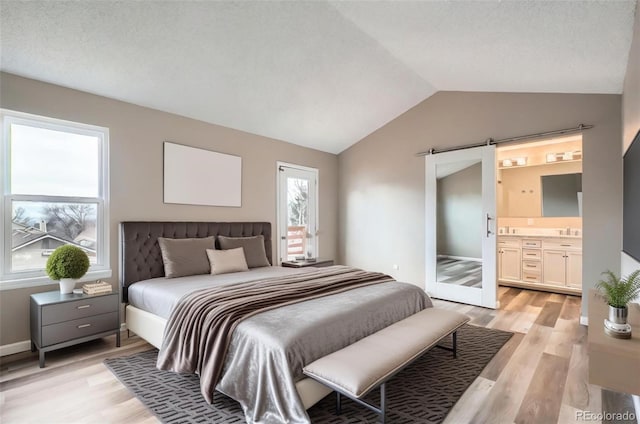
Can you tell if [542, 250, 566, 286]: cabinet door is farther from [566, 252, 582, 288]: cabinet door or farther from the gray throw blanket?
the gray throw blanket

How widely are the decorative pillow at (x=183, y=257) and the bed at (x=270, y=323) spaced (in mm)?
124

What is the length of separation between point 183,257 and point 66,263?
3.37ft

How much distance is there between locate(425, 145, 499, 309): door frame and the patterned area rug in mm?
1613

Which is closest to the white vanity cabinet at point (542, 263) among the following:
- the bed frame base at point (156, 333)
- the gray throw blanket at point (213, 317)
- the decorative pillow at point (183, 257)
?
the gray throw blanket at point (213, 317)

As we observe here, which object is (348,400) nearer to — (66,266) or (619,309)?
(619,309)

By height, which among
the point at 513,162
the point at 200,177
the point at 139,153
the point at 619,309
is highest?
the point at 513,162

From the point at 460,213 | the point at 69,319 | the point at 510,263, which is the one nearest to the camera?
the point at 69,319

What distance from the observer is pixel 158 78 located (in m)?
3.30

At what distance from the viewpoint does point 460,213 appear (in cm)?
474

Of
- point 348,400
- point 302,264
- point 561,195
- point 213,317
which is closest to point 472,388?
point 348,400

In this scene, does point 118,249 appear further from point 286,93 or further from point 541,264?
point 541,264

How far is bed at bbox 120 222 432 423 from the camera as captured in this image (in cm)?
183

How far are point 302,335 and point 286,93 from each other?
10.3 ft

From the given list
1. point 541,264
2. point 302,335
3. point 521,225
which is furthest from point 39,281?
point 521,225
